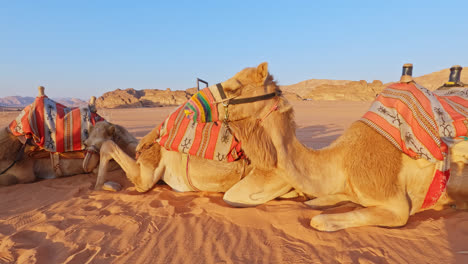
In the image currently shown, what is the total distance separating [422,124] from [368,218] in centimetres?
96

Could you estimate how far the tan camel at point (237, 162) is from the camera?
232 centimetres

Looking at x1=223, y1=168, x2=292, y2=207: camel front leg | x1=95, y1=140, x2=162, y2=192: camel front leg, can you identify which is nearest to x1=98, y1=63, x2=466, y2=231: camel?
x1=223, y1=168, x2=292, y2=207: camel front leg

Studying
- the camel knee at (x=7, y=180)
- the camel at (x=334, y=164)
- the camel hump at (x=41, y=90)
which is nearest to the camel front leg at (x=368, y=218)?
the camel at (x=334, y=164)

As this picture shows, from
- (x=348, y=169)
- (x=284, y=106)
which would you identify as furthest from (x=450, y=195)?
(x=284, y=106)

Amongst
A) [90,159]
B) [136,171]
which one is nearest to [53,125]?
[90,159]

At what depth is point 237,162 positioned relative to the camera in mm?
3094

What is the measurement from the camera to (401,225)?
229cm

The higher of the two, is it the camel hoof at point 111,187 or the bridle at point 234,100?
the bridle at point 234,100

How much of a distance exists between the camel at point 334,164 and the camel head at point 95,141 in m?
2.47

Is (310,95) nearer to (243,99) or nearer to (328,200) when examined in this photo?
(328,200)

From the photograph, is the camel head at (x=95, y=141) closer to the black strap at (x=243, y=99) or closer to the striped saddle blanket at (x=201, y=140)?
the striped saddle blanket at (x=201, y=140)

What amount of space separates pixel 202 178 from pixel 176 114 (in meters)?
0.89

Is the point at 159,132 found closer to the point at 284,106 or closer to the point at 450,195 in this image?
the point at 284,106

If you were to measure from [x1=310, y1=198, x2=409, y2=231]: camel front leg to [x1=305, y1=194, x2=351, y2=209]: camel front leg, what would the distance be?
0.28 metres
